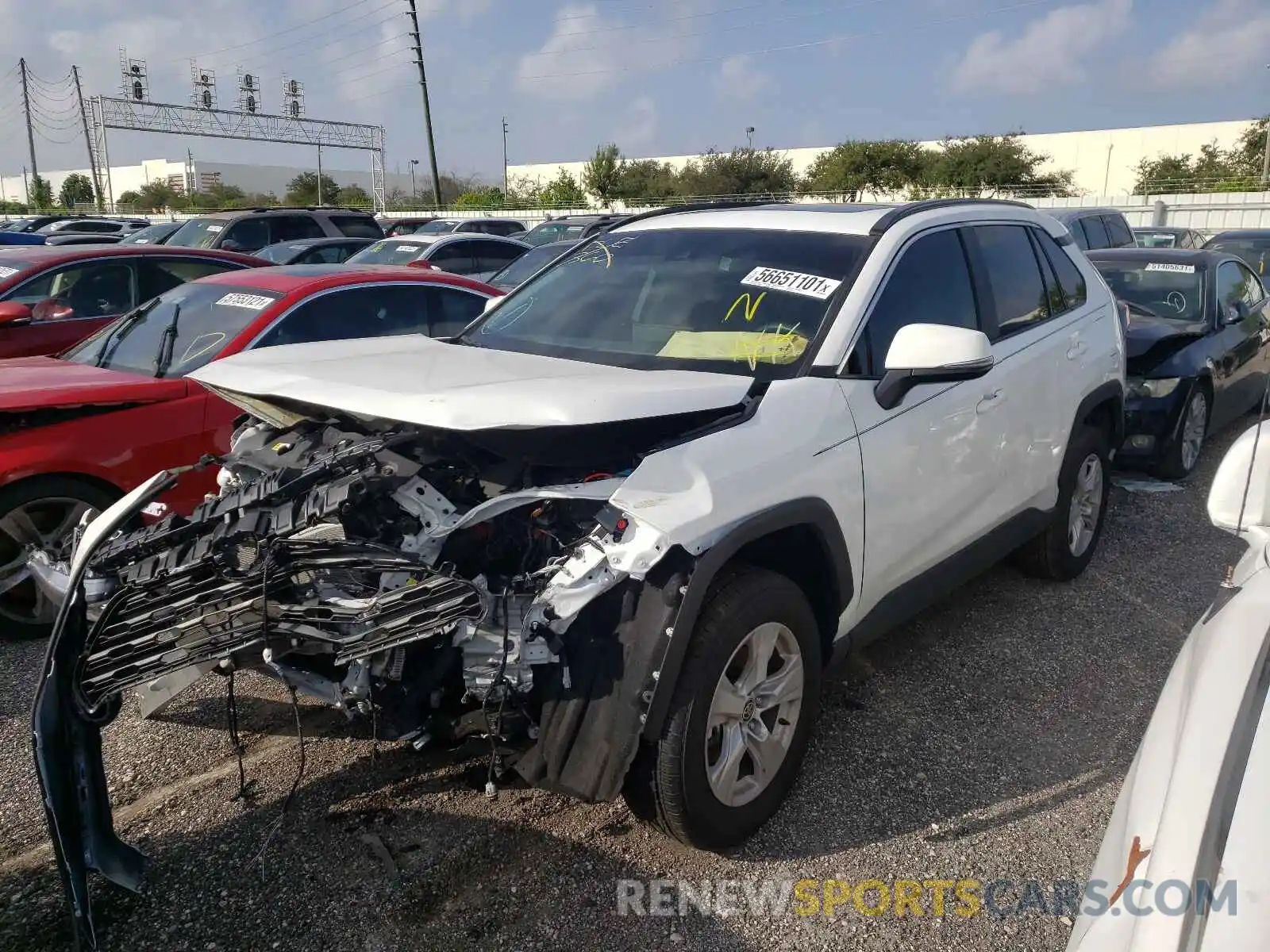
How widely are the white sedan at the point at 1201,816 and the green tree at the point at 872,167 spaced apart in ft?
156

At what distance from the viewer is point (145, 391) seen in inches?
183

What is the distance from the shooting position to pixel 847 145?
49562 millimetres

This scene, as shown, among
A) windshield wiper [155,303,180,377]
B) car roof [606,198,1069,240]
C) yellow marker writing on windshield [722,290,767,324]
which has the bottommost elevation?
windshield wiper [155,303,180,377]

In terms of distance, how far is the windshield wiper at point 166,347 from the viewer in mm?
5078

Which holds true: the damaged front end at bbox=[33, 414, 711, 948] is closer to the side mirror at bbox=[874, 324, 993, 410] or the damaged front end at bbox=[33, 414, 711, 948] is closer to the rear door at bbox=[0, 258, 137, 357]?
the side mirror at bbox=[874, 324, 993, 410]

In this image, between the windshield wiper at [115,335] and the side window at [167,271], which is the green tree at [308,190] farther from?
the windshield wiper at [115,335]

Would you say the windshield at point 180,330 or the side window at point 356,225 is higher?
the side window at point 356,225

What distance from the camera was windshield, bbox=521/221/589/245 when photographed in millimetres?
17906

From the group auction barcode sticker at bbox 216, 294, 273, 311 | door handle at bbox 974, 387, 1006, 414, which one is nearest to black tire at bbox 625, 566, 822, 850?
door handle at bbox 974, 387, 1006, 414

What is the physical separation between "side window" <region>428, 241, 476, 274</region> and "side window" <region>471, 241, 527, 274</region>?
0.10 meters

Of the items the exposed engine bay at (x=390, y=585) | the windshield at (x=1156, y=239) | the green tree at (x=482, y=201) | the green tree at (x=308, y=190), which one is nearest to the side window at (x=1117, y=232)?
the windshield at (x=1156, y=239)

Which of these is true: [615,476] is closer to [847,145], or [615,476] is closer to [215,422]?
[215,422]

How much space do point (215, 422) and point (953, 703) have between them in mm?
3677

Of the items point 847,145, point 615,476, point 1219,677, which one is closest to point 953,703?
point 615,476
